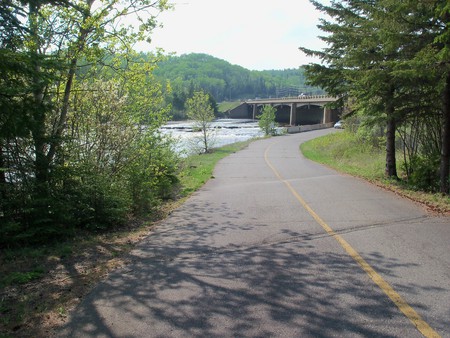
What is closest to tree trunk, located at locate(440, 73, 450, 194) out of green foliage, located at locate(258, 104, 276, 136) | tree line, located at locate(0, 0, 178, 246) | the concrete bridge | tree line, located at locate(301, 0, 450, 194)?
tree line, located at locate(301, 0, 450, 194)

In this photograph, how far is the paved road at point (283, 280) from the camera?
343 cm

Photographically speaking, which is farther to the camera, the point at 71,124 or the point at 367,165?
the point at 367,165

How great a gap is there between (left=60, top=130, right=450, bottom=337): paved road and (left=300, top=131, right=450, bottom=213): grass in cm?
142

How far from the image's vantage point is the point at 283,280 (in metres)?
4.43

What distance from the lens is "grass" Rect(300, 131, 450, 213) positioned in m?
9.38

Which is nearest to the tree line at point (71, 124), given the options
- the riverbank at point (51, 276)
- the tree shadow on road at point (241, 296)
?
the riverbank at point (51, 276)

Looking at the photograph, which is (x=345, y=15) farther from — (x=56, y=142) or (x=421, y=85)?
(x=56, y=142)

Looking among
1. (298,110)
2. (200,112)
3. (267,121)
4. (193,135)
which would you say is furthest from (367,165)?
(298,110)

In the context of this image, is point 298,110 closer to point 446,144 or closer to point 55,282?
point 446,144

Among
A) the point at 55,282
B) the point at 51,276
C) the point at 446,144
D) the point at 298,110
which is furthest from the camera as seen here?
the point at 298,110

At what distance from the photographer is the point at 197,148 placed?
120 feet

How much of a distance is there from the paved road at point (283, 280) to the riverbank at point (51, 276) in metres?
0.25

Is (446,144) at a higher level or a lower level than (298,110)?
lower

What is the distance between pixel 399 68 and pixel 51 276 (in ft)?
27.1
